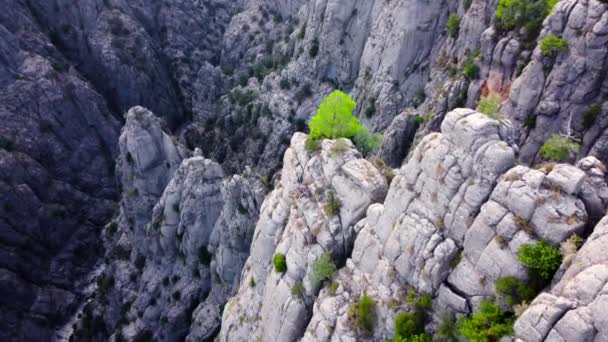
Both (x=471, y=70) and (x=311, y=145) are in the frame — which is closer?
(x=311, y=145)

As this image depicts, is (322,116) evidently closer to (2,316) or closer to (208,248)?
(208,248)

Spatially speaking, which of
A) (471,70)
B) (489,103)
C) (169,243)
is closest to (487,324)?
(489,103)

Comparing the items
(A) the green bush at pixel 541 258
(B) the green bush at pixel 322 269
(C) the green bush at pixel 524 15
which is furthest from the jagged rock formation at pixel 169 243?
(A) the green bush at pixel 541 258

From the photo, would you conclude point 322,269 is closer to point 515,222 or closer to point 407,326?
point 407,326

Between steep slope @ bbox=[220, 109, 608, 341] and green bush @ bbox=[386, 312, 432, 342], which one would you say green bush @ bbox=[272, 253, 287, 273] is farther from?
green bush @ bbox=[386, 312, 432, 342]

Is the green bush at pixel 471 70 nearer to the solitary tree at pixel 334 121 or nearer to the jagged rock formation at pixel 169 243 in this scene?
the solitary tree at pixel 334 121

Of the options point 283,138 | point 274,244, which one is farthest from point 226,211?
point 283,138
